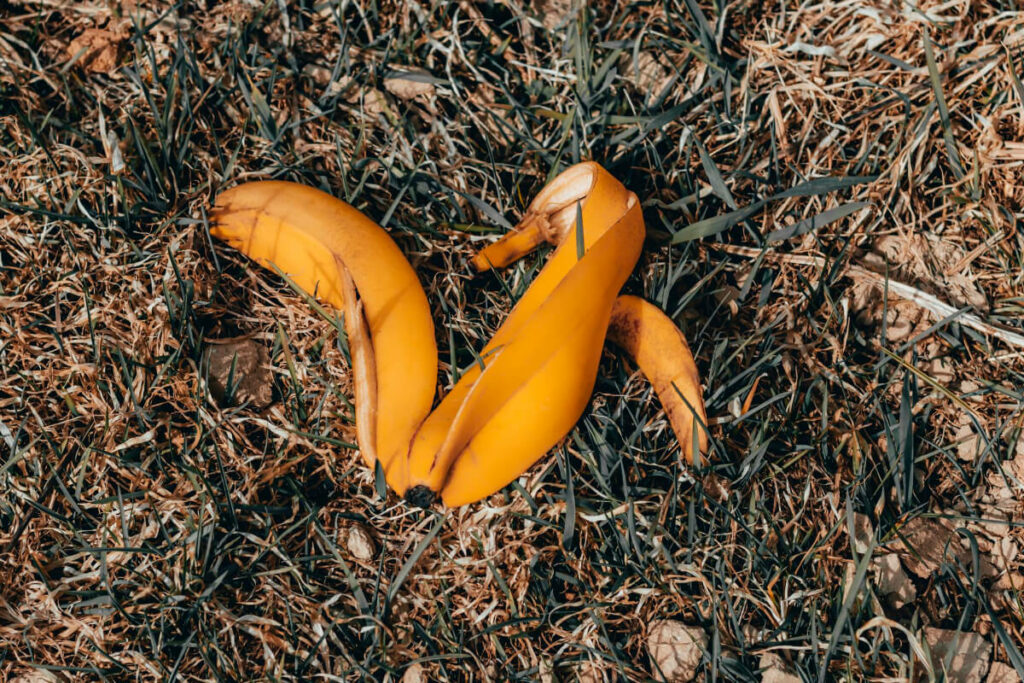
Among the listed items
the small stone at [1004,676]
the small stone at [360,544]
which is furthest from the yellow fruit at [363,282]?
the small stone at [1004,676]

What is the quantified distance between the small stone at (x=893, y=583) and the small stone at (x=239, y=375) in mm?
1733

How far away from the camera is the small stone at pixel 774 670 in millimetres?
2299

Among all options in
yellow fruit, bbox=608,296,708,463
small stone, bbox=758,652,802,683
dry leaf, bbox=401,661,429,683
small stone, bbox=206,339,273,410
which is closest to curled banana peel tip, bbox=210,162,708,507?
yellow fruit, bbox=608,296,708,463

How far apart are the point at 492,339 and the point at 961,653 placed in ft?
4.89

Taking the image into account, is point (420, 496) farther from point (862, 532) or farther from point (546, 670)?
point (862, 532)

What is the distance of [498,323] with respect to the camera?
2.60 m

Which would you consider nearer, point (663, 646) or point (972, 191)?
point (663, 646)

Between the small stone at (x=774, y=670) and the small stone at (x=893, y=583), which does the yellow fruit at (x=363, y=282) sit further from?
the small stone at (x=893, y=583)

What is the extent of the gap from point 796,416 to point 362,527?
125 cm

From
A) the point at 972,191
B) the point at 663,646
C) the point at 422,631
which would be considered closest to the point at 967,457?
the point at 972,191

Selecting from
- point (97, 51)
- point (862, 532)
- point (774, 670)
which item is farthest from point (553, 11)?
point (774, 670)

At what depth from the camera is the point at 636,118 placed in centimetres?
269

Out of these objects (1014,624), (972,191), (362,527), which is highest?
(972,191)

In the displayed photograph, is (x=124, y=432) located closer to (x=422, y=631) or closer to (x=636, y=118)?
(x=422, y=631)
